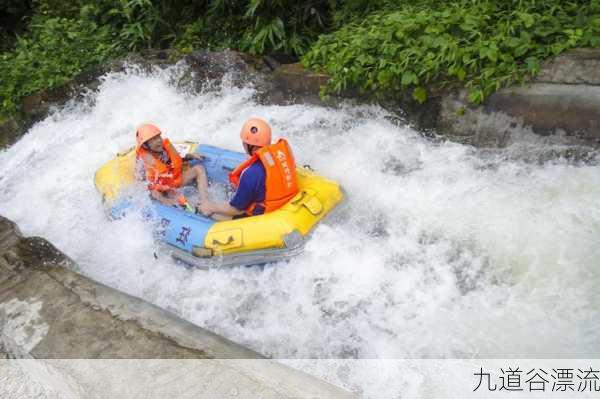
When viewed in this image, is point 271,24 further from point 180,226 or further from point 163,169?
point 180,226

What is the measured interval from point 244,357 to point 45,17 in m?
8.59

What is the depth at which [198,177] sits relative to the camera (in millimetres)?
4754

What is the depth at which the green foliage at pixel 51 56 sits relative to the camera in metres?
7.24

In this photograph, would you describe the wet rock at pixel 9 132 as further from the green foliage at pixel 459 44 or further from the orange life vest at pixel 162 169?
the green foliage at pixel 459 44

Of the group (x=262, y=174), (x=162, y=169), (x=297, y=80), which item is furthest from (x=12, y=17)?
(x=262, y=174)

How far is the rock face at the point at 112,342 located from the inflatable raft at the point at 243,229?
81 cm

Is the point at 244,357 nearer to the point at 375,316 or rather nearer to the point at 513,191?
the point at 375,316

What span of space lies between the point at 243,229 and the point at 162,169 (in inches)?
46.8

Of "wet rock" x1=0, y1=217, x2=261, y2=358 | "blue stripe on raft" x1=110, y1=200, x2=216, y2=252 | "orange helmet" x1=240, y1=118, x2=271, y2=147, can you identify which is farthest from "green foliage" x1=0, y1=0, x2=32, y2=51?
"orange helmet" x1=240, y1=118, x2=271, y2=147

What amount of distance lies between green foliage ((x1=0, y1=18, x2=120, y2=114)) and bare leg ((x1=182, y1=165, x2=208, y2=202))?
144 inches

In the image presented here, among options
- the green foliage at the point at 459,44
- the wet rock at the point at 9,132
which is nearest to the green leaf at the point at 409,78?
the green foliage at the point at 459,44

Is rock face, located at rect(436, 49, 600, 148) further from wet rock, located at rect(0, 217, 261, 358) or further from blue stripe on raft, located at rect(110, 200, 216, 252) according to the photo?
wet rock, located at rect(0, 217, 261, 358)

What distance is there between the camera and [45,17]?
29.3 feet

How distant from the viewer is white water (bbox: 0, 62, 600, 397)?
10.8 feet
